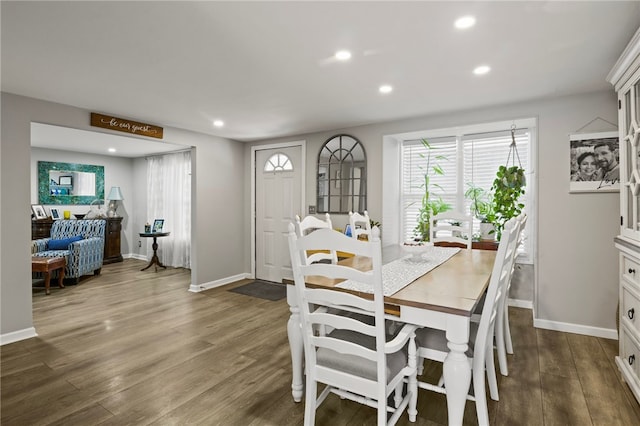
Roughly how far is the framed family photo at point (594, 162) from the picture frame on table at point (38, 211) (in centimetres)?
836

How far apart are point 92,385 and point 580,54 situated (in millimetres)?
4261

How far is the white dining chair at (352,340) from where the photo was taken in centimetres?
141

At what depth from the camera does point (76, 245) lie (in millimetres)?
5168

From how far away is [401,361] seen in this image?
5.45 ft

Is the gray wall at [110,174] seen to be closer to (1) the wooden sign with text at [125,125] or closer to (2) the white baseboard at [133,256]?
(2) the white baseboard at [133,256]

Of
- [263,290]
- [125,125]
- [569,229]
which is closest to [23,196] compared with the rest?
[125,125]

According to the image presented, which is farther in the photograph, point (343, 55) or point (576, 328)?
point (576, 328)

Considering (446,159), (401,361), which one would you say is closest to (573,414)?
(401,361)

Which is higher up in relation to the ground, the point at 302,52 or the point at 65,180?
the point at 302,52

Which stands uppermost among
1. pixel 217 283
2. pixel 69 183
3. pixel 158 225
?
pixel 69 183

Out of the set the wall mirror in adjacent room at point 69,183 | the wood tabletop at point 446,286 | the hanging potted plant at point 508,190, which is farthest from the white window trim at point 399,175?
the wall mirror in adjacent room at point 69,183

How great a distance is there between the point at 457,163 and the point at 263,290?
10.8 ft

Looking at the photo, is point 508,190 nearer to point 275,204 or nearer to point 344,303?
point 344,303

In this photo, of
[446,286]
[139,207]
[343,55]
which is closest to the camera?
[446,286]
